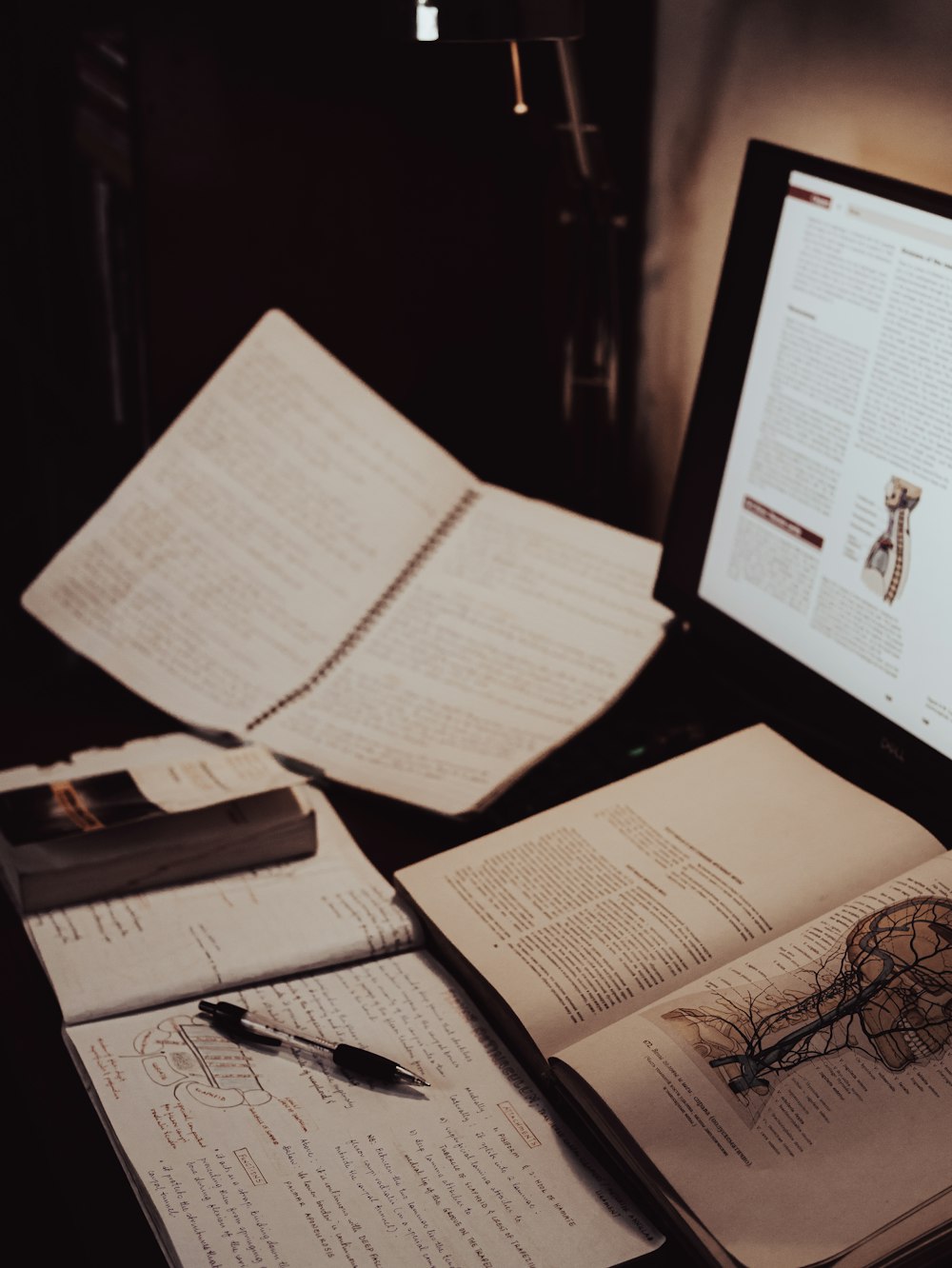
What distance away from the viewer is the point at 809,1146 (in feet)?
1.95

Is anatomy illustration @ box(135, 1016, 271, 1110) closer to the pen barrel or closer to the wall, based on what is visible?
the pen barrel

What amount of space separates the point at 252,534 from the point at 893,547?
564 mm

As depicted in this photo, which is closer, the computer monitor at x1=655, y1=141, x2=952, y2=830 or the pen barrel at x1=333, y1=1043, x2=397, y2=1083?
the pen barrel at x1=333, y1=1043, x2=397, y2=1083

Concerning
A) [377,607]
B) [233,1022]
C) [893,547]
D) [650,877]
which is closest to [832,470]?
[893,547]

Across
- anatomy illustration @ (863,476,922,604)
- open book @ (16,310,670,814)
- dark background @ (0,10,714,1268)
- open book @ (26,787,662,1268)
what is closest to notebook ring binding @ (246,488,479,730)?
open book @ (16,310,670,814)

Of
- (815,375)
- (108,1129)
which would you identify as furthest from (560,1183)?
(815,375)

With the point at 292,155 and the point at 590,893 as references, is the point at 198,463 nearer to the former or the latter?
the point at 292,155

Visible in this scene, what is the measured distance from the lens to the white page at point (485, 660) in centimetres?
98

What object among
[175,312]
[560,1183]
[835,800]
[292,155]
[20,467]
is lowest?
[560,1183]

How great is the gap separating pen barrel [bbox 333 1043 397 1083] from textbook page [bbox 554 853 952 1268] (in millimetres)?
93

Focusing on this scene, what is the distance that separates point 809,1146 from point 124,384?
958 millimetres

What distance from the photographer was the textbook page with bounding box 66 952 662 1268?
60 centimetres

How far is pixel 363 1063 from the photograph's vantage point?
2.29ft

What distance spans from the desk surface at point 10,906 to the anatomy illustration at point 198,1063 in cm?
4
